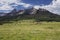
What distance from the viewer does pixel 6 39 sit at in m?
26.7

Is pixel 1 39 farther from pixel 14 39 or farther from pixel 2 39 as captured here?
pixel 14 39

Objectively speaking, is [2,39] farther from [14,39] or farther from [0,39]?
[14,39]

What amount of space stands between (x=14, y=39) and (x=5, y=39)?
1.50m

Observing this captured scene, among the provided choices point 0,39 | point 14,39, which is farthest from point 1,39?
point 14,39

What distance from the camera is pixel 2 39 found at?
87.5 ft

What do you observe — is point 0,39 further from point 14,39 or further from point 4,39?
point 14,39

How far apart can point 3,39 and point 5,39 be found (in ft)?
1.06

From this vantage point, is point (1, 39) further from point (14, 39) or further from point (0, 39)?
point (14, 39)

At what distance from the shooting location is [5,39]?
26594mm

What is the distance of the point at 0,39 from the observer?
2658 centimetres

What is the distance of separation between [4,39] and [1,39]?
491 mm

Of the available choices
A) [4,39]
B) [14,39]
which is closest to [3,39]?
[4,39]

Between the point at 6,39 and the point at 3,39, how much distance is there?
0.49 m

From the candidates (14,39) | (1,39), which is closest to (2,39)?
(1,39)
